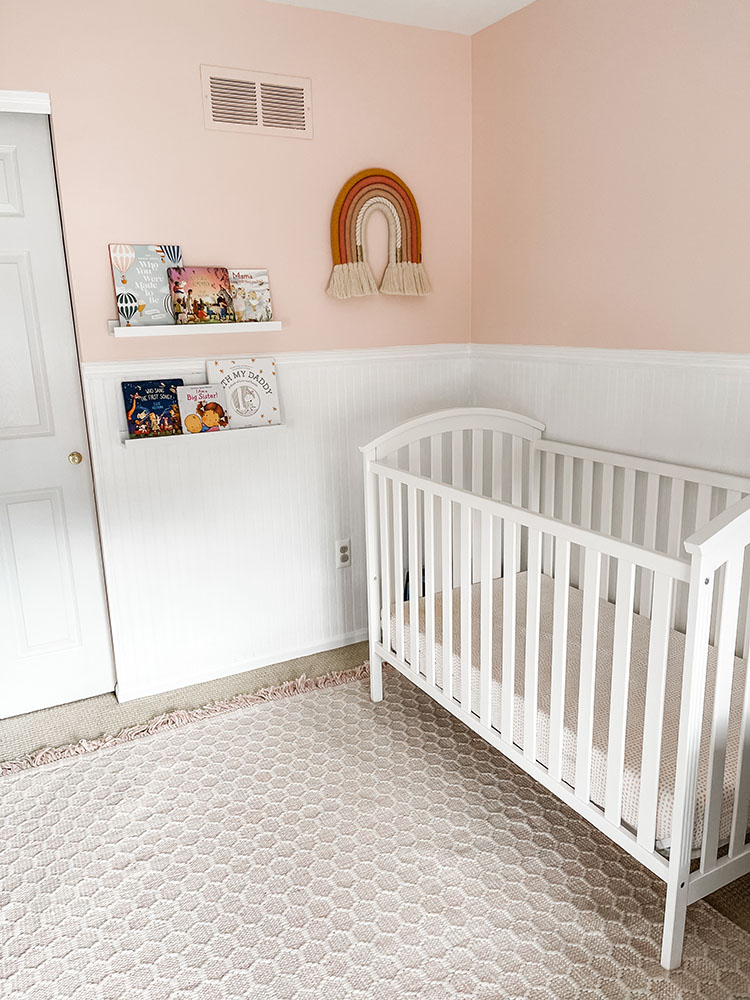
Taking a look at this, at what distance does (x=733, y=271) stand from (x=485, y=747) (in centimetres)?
150

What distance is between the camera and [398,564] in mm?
2244

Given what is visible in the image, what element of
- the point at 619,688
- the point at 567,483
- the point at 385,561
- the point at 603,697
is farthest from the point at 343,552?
the point at 619,688

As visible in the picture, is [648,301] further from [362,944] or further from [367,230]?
[362,944]

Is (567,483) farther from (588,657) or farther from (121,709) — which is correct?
(121,709)

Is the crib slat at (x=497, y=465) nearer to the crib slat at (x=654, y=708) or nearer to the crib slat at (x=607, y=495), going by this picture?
the crib slat at (x=607, y=495)

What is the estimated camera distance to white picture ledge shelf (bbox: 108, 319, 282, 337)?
7.59ft

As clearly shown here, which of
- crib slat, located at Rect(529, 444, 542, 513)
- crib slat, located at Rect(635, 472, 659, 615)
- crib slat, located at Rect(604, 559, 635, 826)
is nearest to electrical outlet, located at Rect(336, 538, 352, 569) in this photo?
crib slat, located at Rect(529, 444, 542, 513)

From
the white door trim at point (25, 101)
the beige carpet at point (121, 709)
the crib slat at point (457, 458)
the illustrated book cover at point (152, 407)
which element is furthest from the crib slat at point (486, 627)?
the white door trim at point (25, 101)

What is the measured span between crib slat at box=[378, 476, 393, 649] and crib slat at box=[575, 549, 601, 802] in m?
0.86

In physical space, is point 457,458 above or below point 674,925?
above

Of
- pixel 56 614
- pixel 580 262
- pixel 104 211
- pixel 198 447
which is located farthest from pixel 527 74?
pixel 56 614

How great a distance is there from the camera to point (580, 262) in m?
2.40

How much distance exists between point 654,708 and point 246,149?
211 centimetres

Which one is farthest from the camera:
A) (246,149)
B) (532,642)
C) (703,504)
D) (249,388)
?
(249,388)
